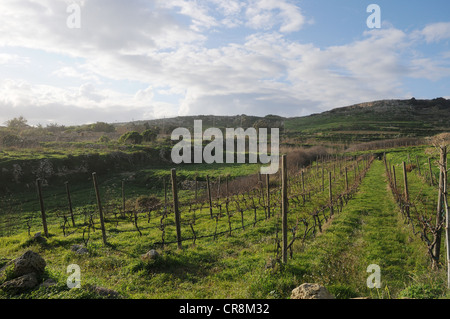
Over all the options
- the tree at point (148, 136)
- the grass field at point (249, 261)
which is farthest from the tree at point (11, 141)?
the grass field at point (249, 261)

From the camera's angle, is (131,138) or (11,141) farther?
(131,138)

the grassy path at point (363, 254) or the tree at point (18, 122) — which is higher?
the tree at point (18, 122)

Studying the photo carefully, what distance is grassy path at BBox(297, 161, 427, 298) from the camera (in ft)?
22.1

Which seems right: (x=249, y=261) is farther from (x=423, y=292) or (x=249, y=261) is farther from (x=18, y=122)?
(x=18, y=122)

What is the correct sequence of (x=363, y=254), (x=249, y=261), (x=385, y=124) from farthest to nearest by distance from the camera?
(x=385, y=124), (x=363, y=254), (x=249, y=261)

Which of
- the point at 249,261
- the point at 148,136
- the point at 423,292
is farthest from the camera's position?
the point at 148,136

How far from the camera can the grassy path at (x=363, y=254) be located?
673 centimetres

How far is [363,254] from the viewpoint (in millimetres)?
8922

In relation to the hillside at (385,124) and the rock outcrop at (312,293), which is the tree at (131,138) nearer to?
the rock outcrop at (312,293)

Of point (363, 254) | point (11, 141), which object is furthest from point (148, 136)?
point (363, 254)

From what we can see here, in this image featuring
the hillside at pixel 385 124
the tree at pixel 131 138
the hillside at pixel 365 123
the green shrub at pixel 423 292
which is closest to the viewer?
the green shrub at pixel 423 292

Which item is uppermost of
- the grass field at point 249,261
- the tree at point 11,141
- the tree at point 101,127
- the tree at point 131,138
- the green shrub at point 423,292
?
the tree at point 101,127

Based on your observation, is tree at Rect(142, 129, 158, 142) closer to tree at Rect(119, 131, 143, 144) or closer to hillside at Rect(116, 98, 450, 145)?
tree at Rect(119, 131, 143, 144)

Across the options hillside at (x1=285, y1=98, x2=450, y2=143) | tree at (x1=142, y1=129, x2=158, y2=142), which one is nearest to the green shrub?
tree at (x1=142, y1=129, x2=158, y2=142)
